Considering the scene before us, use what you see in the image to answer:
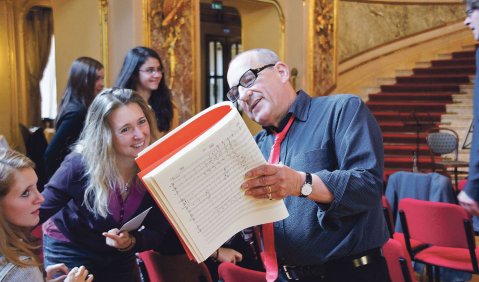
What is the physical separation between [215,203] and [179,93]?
5.35 m

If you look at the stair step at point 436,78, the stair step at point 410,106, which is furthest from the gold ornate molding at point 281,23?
the stair step at point 436,78

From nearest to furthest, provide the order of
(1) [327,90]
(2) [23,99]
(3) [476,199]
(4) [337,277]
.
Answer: (3) [476,199] < (4) [337,277] < (2) [23,99] < (1) [327,90]

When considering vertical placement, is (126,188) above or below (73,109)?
below

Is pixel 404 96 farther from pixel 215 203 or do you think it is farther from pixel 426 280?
pixel 215 203

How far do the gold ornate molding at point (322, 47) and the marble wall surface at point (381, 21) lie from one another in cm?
243

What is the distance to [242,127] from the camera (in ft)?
4.20

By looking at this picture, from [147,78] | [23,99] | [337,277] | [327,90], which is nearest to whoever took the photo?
[337,277]

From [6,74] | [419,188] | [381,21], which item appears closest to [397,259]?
[419,188]

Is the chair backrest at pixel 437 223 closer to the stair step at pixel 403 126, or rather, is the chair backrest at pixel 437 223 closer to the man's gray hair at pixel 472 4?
the man's gray hair at pixel 472 4

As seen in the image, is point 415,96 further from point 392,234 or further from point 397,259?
point 397,259

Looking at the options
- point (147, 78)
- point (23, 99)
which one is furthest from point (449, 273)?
point (23, 99)

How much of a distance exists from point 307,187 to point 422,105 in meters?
9.42

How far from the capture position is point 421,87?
35.7 ft

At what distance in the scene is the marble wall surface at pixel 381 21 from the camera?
1141 centimetres
